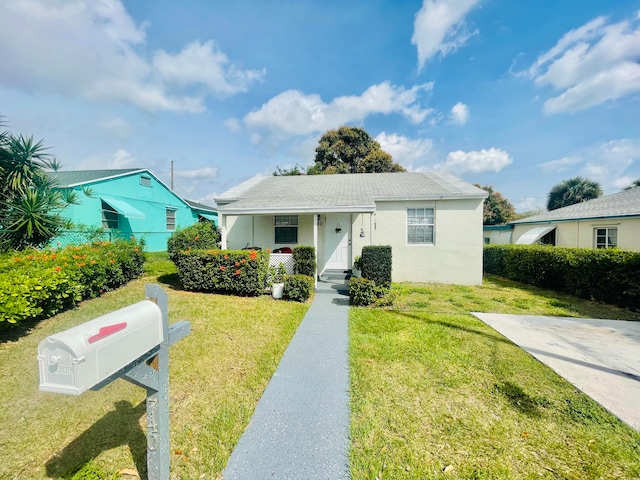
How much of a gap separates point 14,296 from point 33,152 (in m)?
5.82

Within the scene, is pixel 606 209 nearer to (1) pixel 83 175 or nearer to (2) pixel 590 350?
(2) pixel 590 350

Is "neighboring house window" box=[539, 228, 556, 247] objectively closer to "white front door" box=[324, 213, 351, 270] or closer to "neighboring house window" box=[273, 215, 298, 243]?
"white front door" box=[324, 213, 351, 270]

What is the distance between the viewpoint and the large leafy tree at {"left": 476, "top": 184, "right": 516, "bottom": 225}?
3244 centimetres

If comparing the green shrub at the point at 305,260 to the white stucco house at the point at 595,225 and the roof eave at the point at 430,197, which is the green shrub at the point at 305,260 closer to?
the roof eave at the point at 430,197

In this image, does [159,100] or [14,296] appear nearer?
[14,296]

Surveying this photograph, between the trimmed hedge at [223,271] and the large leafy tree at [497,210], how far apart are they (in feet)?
110

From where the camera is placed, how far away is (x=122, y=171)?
16641 mm

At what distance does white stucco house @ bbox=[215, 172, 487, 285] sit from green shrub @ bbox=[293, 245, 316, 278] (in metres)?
2.05

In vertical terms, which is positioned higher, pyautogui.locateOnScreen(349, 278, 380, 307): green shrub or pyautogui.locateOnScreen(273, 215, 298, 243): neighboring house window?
pyautogui.locateOnScreen(273, 215, 298, 243): neighboring house window

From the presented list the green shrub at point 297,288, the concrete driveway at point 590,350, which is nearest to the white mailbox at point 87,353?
the concrete driveway at point 590,350

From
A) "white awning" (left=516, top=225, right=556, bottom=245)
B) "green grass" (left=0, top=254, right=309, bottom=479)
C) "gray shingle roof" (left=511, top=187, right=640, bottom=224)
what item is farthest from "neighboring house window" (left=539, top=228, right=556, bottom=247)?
"green grass" (left=0, top=254, right=309, bottom=479)

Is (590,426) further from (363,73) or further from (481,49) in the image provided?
(363,73)

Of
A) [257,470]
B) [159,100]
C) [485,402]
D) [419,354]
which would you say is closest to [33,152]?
[159,100]

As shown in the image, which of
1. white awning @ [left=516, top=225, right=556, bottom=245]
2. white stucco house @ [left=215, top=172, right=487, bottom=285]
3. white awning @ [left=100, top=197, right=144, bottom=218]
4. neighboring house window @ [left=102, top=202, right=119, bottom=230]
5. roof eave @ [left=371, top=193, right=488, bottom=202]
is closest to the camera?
roof eave @ [left=371, top=193, right=488, bottom=202]
